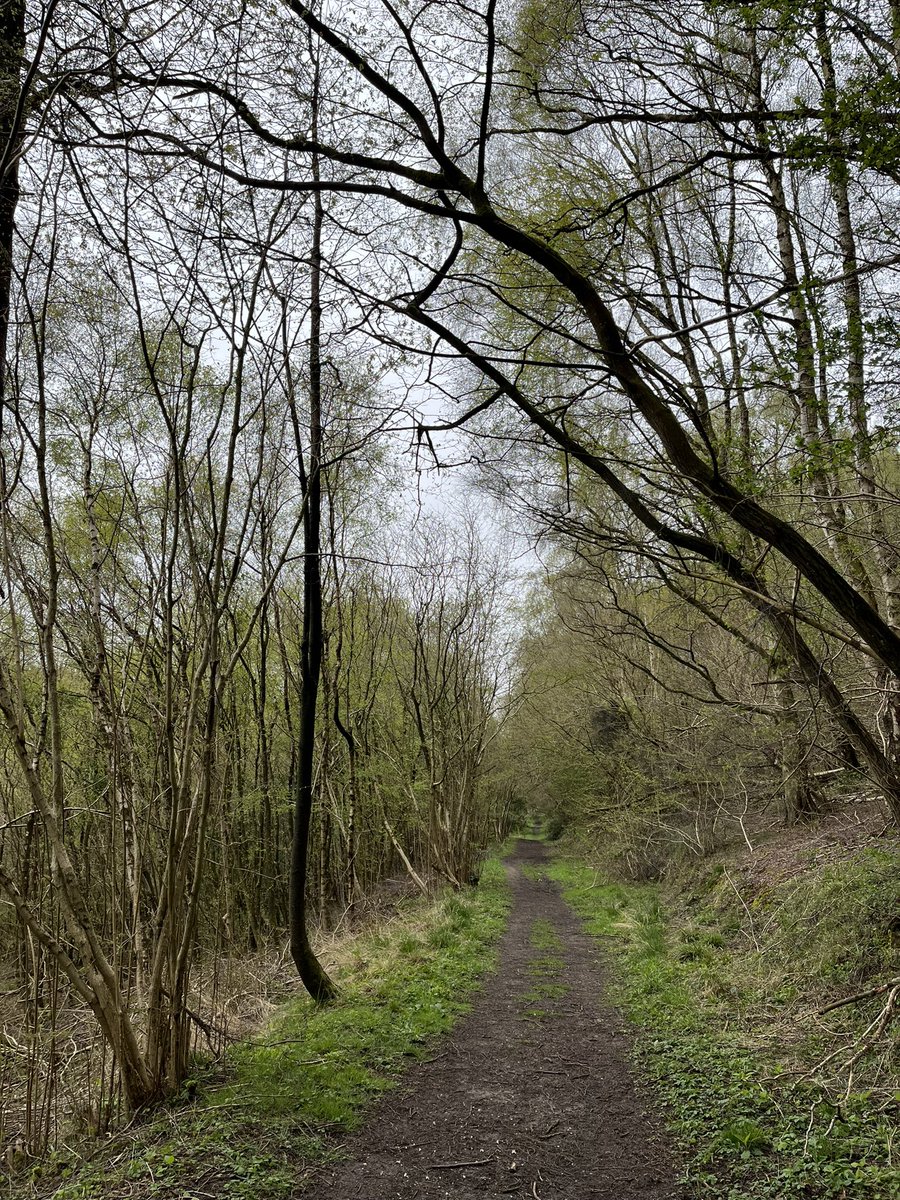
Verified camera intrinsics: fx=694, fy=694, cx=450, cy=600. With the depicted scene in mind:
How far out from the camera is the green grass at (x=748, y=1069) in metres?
2.97

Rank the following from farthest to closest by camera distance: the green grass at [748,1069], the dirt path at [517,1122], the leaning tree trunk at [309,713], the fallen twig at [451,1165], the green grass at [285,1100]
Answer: the leaning tree trunk at [309,713] → the fallen twig at [451,1165] → the dirt path at [517,1122] → the green grass at [285,1100] → the green grass at [748,1069]

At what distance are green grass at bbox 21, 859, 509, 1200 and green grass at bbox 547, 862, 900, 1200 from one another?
1736 millimetres

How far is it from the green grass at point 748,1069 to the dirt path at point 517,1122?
0.22 metres

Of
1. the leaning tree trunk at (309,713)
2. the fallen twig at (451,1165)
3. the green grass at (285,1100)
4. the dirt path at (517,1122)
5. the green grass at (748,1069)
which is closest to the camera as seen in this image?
the green grass at (748,1069)

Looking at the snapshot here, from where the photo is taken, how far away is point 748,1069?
13.1 ft

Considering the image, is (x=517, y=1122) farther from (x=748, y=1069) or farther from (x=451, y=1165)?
(x=748, y=1069)

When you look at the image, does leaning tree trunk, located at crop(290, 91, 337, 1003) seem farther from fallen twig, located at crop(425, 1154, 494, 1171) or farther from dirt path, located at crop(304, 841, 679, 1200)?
fallen twig, located at crop(425, 1154, 494, 1171)

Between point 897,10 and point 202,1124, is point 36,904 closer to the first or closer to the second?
point 202,1124

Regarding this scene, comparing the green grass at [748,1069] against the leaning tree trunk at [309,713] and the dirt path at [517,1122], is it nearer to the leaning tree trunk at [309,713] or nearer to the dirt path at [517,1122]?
the dirt path at [517,1122]

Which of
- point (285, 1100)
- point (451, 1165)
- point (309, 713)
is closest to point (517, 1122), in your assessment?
point (451, 1165)

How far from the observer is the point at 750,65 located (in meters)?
5.23

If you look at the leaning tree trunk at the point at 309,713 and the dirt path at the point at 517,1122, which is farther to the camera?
the leaning tree trunk at the point at 309,713

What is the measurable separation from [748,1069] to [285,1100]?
2654 mm

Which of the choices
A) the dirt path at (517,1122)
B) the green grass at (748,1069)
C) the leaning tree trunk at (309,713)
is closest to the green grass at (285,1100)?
the dirt path at (517,1122)
